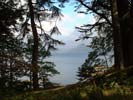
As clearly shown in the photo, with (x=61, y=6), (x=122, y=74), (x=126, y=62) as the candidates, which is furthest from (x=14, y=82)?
(x=122, y=74)

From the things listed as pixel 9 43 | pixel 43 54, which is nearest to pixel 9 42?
pixel 9 43

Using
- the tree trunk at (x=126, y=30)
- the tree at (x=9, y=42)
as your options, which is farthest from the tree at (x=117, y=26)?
the tree at (x=9, y=42)

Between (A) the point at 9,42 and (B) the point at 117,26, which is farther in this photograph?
(A) the point at 9,42

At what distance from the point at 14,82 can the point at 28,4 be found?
5148 mm

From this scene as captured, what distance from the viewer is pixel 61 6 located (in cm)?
2258

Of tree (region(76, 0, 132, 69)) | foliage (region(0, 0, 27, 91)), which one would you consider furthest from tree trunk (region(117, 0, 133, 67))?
foliage (region(0, 0, 27, 91))

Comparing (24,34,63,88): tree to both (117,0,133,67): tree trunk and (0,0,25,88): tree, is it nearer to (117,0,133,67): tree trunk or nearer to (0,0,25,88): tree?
(0,0,25,88): tree

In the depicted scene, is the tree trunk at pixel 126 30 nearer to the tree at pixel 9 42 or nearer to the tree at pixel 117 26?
the tree at pixel 117 26

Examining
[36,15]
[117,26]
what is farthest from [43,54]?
[117,26]

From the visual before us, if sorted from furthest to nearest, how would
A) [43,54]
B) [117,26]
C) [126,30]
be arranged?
[43,54] → [126,30] → [117,26]

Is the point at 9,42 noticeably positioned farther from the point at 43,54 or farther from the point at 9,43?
the point at 43,54

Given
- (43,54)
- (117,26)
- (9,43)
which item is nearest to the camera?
(117,26)

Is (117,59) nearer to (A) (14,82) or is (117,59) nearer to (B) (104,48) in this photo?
(A) (14,82)

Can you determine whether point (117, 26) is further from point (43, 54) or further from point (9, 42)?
point (43, 54)
